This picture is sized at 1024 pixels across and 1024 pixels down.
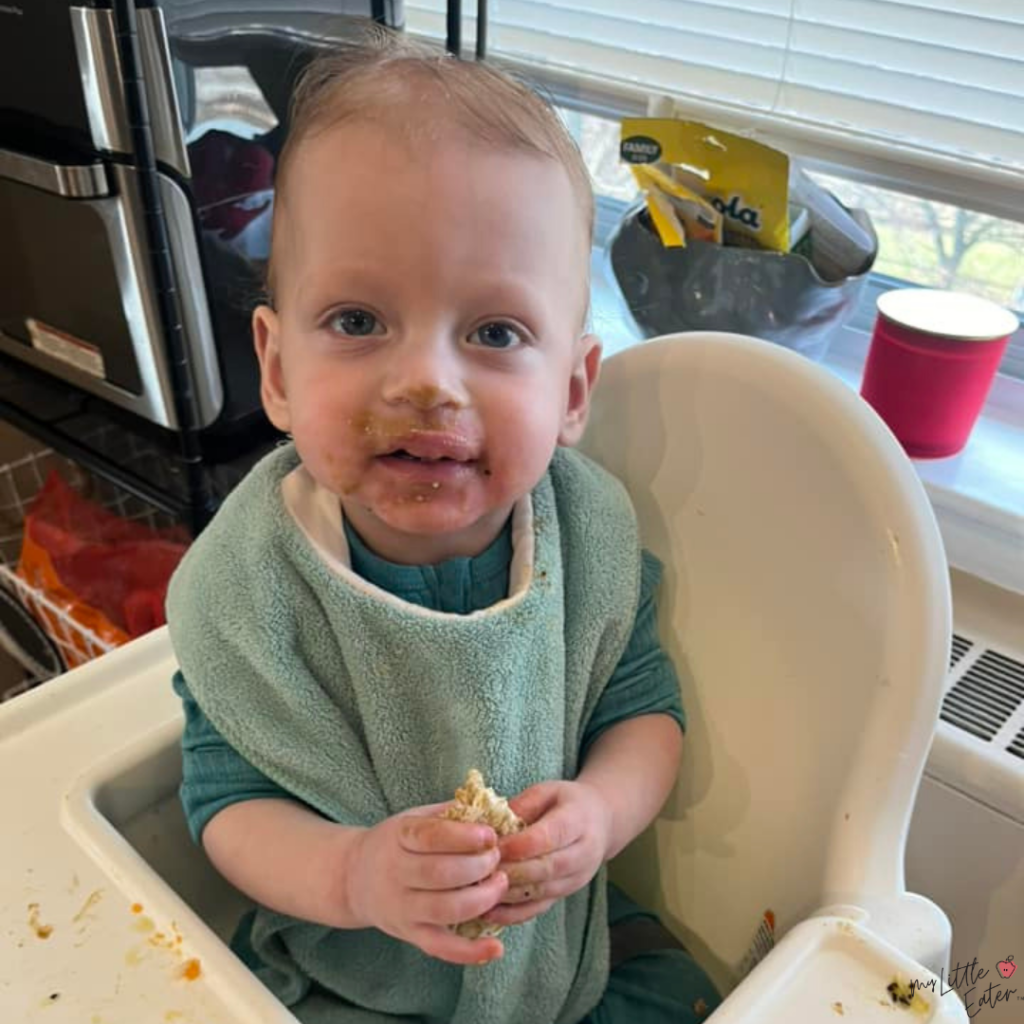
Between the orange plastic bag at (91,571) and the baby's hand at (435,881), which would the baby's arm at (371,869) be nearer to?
the baby's hand at (435,881)

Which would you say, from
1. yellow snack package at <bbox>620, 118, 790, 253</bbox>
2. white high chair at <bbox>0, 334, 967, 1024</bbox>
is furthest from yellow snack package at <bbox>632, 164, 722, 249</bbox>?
white high chair at <bbox>0, 334, 967, 1024</bbox>

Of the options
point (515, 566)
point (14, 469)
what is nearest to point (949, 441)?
point (515, 566)

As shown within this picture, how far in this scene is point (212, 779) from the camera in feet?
2.04

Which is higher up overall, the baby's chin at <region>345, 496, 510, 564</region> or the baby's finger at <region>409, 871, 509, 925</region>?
the baby's chin at <region>345, 496, 510, 564</region>

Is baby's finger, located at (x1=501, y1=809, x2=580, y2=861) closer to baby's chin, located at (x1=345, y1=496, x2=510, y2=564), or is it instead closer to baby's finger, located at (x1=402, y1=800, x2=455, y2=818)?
Answer: baby's finger, located at (x1=402, y1=800, x2=455, y2=818)

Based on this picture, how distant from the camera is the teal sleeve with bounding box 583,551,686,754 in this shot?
70 centimetres

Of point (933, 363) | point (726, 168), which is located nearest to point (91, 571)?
point (726, 168)

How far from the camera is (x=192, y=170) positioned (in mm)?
996

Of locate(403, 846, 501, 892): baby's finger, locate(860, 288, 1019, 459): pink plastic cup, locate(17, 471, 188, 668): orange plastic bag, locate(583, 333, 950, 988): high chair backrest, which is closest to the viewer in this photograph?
locate(403, 846, 501, 892): baby's finger

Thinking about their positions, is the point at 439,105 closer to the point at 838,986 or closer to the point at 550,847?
the point at 550,847

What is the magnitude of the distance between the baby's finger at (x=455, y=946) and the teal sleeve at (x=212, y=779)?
14 centimetres

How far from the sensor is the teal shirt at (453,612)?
0.62 metres

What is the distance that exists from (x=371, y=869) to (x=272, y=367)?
0.30 metres

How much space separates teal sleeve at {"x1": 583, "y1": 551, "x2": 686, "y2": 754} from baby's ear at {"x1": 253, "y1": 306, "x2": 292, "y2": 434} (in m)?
0.25
